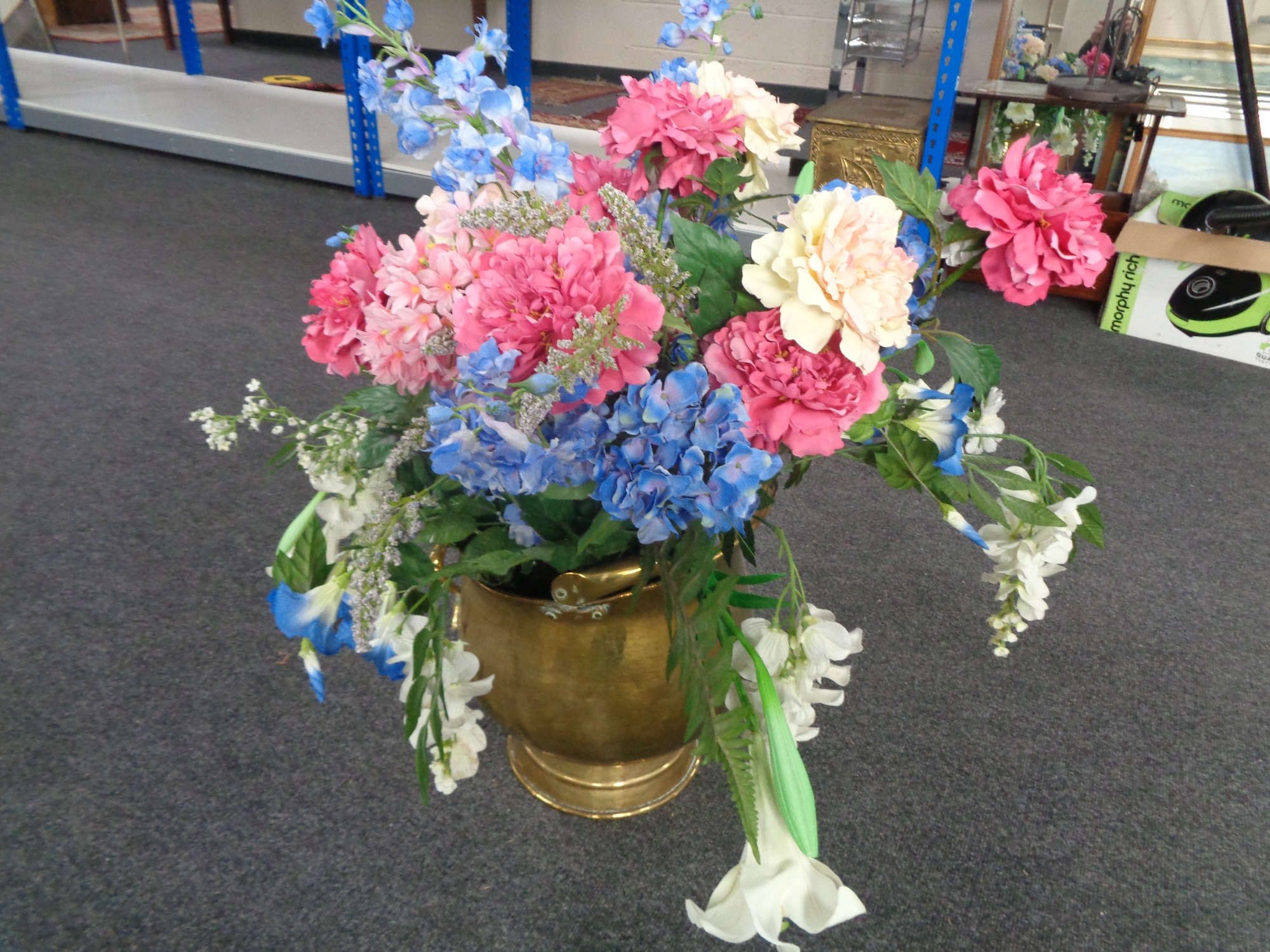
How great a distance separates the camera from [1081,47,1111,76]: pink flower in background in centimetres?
239

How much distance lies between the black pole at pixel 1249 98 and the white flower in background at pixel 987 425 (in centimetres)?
210

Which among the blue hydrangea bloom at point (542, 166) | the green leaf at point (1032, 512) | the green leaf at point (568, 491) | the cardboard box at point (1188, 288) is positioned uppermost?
the blue hydrangea bloom at point (542, 166)

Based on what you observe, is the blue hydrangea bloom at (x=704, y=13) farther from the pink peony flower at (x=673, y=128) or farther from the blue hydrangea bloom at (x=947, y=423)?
the blue hydrangea bloom at (x=947, y=423)

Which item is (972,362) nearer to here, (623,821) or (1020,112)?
(623,821)

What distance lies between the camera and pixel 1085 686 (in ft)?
4.02

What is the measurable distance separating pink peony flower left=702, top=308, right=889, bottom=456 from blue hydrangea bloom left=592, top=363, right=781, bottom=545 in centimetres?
3

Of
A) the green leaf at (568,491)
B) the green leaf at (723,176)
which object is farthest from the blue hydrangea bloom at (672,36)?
the green leaf at (568,491)

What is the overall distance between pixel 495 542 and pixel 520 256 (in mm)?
226

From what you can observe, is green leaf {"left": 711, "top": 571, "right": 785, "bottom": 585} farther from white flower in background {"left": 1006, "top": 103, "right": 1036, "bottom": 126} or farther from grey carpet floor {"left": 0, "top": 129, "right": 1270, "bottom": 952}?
white flower in background {"left": 1006, "top": 103, "right": 1036, "bottom": 126}

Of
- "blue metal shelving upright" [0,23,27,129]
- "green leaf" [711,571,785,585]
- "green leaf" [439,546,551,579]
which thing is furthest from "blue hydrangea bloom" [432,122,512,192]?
"blue metal shelving upright" [0,23,27,129]

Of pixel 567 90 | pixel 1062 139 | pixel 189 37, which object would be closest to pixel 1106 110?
pixel 1062 139

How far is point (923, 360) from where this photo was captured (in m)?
0.64

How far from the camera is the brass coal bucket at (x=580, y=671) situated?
0.70m

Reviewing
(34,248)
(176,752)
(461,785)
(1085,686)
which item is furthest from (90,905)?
(34,248)
